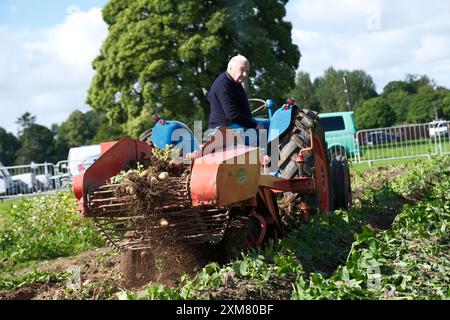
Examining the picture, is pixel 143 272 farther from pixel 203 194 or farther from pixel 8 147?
pixel 8 147

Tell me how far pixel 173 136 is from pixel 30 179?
16.1 m

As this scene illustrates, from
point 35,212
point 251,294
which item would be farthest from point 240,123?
point 35,212

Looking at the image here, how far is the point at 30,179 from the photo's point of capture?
73.2ft

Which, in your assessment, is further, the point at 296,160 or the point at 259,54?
the point at 259,54

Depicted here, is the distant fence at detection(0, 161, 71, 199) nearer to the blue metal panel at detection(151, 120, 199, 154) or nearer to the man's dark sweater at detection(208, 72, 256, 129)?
the blue metal panel at detection(151, 120, 199, 154)

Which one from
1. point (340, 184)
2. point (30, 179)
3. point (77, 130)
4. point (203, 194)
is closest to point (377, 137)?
point (30, 179)

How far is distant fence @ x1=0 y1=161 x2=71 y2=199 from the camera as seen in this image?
781 inches

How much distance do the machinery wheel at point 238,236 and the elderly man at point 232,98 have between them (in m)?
1.20

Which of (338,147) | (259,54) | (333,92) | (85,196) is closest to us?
(85,196)

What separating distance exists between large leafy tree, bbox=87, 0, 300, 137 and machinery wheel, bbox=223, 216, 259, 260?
23351 millimetres
